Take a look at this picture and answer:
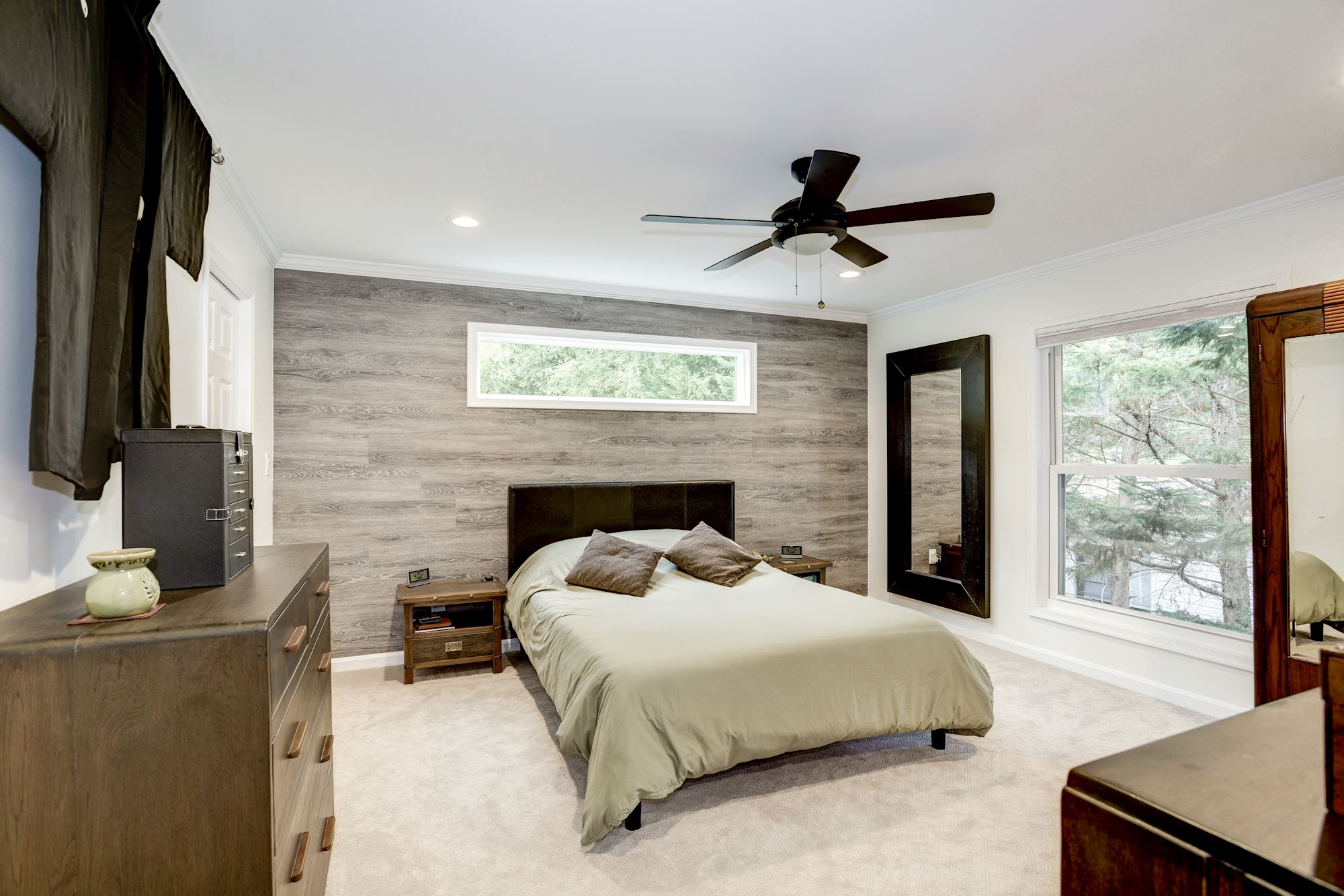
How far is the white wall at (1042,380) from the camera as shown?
3.12 metres

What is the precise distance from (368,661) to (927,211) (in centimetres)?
398

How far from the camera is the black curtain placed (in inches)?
48.1

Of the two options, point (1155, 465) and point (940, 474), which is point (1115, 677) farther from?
point (940, 474)

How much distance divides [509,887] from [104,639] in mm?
1488

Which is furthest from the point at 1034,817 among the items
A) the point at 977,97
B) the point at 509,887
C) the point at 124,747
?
the point at 124,747

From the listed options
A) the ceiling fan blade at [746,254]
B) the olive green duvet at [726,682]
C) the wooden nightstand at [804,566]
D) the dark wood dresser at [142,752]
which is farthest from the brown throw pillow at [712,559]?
the dark wood dresser at [142,752]

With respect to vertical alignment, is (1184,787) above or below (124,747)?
above

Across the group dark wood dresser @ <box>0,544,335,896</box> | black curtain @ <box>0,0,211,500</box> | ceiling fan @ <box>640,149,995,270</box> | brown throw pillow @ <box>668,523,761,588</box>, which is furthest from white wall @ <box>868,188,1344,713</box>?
black curtain @ <box>0,0,211,500</box>

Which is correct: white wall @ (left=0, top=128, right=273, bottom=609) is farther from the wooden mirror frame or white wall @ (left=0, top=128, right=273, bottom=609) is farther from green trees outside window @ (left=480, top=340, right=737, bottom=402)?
the wooden mirror frame

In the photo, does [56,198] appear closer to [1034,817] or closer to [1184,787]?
[1184,787]

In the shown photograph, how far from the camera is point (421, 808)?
8.25 ft

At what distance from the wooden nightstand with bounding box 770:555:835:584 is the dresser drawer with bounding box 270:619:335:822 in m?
3.19

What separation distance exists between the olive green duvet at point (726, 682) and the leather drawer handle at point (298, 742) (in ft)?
3.31

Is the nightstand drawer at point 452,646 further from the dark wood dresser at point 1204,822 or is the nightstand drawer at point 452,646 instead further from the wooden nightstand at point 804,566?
the dark wood dresser at point 1204,822
